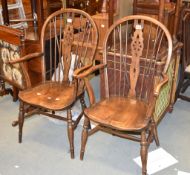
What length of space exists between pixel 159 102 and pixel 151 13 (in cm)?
84

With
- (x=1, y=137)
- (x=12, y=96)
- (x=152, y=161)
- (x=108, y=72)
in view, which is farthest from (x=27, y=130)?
(x=152, y=161)

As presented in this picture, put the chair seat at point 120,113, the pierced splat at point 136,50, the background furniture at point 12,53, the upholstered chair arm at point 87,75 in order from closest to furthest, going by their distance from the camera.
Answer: the chair seat at point 120,113, the upholstered chair arm at point 87,75, the pierced splat at point 136,50, the background furniture at point 12,53

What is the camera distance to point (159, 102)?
89.7 inches

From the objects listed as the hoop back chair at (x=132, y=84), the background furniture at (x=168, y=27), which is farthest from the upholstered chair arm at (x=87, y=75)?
the background furniture at (x=168, y=27)

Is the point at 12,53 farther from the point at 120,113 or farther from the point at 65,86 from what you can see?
the point at 120,113

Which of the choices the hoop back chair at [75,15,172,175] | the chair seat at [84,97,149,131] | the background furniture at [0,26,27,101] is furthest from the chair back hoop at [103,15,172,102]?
the background furniture at [0,26,27,101]

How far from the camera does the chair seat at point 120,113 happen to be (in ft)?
5.92

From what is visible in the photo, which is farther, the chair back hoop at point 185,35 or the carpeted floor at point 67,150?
the chair back hoop at point 185,35

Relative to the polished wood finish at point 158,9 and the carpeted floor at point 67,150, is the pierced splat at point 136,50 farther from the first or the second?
the carpeted floor at point 67,150

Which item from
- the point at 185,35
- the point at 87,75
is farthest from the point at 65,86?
the point at 185,35

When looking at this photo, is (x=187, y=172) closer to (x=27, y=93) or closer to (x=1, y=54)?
(x=27, y=93)

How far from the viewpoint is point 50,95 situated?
2.21m

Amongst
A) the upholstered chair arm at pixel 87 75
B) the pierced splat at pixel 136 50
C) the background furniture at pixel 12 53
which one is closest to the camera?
the upholstered chair arm at pixel 87 75

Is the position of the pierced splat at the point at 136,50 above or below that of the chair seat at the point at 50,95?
above
